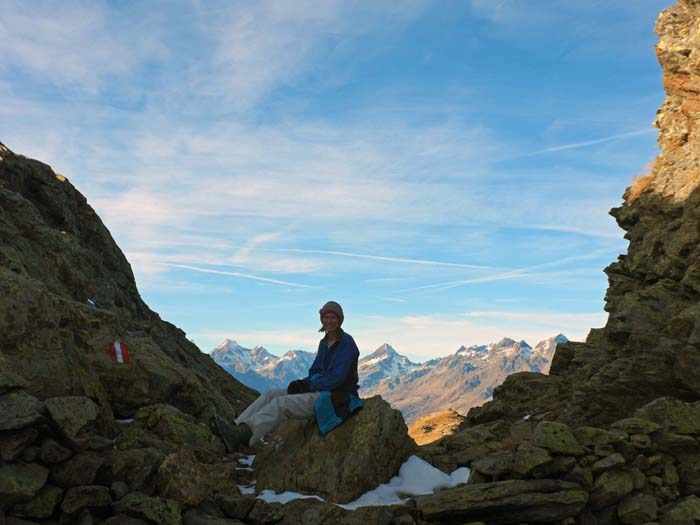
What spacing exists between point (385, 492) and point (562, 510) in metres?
4.78

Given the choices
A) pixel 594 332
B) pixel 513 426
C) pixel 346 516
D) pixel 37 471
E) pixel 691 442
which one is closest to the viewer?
pixel 37 471

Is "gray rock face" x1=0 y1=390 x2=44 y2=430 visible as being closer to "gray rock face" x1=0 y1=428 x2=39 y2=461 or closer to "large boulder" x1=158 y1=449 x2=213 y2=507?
"gray rock face" x1=0 y1=428 x2=39 y2=461

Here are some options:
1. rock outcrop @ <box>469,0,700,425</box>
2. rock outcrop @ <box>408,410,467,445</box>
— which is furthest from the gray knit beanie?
rock outcrop @ <box>408,410,467,445</box>

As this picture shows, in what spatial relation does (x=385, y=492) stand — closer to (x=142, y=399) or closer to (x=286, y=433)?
(x=286, y=433)

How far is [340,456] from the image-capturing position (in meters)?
15.1

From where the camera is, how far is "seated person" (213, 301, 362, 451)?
15.8 m

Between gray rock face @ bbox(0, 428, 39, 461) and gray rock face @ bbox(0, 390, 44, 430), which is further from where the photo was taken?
gray rock face @ bbox(0, 390, 44, 430)

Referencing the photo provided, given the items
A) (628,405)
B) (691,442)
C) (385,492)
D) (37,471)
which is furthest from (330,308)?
(628,405)

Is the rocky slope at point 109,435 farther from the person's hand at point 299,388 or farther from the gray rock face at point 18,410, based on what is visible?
the person's hand at point 299,388

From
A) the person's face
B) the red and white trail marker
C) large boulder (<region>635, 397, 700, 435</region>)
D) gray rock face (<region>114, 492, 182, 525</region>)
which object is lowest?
gray rock face (<region>114, 492, 182, 525</region>)

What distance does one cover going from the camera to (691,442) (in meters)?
16.2

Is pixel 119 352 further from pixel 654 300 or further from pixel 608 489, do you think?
pixel 654 300

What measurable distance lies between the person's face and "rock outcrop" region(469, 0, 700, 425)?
1303cm

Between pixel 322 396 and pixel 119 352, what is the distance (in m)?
6.59
